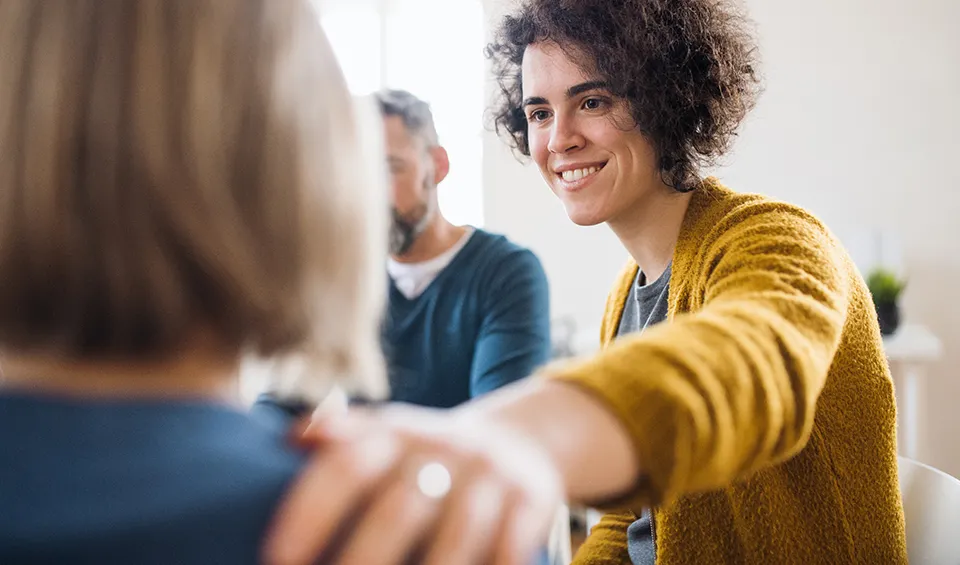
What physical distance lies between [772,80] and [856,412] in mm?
2638

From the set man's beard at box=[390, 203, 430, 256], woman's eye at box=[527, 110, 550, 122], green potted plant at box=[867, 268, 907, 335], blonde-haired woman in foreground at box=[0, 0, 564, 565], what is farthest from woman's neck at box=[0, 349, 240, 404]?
A: green potted plant at box=[867, 268, 907, 335]

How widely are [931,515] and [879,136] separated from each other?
2561mm

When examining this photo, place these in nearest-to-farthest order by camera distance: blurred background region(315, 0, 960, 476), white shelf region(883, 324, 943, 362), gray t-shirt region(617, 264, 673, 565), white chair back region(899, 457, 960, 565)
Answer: white chair back region(899, 457, 960, 565) < gray t-shirt region(617, 264, 673, 565) < white shelf region(883, 324, 943, 362) < blurred background region(315, 0, 960, 476)

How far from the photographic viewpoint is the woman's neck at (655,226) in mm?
1248

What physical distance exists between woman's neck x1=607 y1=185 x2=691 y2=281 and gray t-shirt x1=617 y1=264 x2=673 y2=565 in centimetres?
3

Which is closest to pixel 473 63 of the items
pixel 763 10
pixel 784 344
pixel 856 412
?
pixel 763 10

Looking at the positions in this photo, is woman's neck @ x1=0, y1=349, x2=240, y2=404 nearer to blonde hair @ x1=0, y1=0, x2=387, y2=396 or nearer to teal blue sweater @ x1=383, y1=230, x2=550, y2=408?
blonde hair @ x1=0, y1=0, x2=387, y2=396

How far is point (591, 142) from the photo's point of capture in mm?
1284

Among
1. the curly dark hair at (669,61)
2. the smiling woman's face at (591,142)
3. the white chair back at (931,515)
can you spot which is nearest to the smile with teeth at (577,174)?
the smiling woman's face at (591,142)

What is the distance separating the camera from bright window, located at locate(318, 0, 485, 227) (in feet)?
12.2

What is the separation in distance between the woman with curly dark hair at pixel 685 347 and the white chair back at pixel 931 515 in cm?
5

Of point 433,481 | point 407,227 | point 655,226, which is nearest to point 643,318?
point 655,226

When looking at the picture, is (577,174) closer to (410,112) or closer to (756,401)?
(410,112)

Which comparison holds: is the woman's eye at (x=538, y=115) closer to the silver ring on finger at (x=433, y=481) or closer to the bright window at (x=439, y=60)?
the silver ring on finger at (x=433, y=481)
